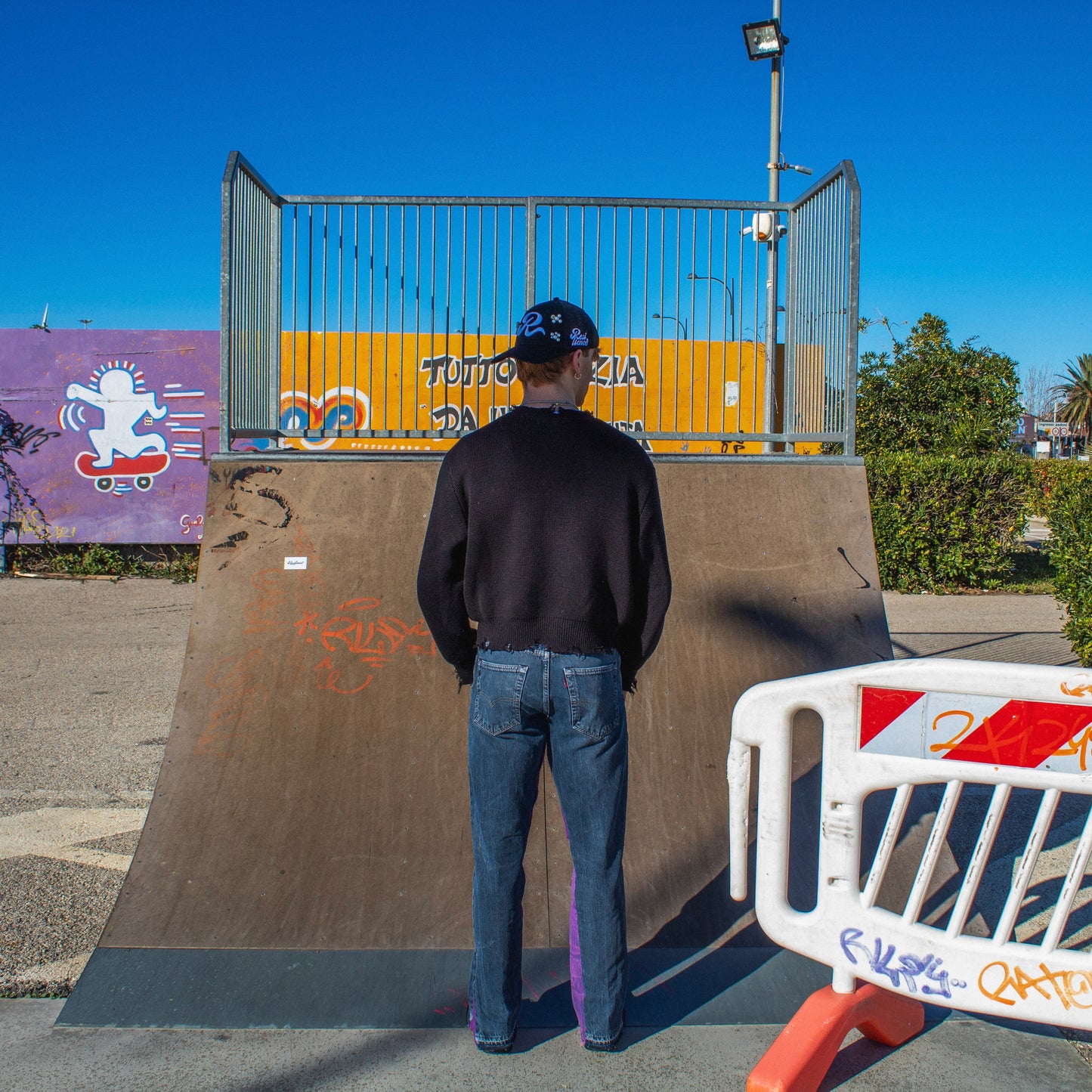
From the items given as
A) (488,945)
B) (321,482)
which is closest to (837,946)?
(488,945)

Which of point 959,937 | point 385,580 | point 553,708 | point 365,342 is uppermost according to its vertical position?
point 365,342

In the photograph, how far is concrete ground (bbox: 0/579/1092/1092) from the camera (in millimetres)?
2529

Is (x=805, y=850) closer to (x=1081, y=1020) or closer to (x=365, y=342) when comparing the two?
(x=1081, y=1020)

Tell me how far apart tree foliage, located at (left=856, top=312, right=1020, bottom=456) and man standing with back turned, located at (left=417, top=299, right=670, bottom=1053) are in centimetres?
1371

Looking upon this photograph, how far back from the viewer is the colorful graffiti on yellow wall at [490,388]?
5363 millimetres

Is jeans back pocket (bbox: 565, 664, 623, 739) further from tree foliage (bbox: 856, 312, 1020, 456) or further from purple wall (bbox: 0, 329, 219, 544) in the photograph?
tree foliage (bbox: 856, 312, 1020, 456)

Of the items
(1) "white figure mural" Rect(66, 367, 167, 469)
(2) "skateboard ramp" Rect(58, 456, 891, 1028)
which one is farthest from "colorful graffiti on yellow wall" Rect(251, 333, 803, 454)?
(1) "white figure mural" Rect(66, 367, 167, 469)

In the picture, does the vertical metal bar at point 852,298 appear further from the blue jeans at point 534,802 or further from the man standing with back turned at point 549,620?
the blue jeans at point 534,802

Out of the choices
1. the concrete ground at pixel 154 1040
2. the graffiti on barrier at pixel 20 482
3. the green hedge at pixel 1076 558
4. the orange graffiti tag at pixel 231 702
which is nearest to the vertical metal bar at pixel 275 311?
the orange graffiti tag at pixel 231 702

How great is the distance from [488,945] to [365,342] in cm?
1007

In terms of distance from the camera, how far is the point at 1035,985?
7.18 feet

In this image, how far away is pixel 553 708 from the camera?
2.52 metres

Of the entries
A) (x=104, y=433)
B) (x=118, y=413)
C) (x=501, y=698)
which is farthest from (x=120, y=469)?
(x=501, y=698)

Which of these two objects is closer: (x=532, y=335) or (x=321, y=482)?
A: (x=532, y=335)
